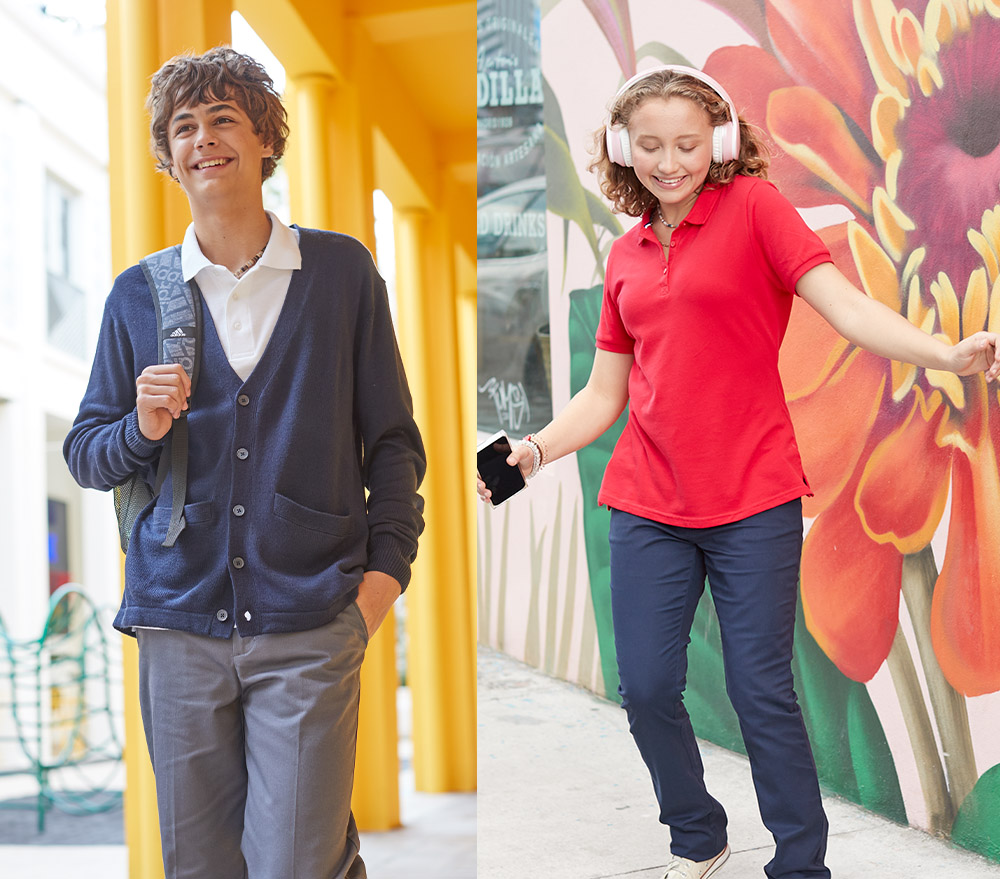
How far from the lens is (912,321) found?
2.37m

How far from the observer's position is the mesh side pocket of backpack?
1.53m

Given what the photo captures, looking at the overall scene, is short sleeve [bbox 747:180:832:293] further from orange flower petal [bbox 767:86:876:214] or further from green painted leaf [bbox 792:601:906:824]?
green painted leaf [bbox 792:601:906:824]

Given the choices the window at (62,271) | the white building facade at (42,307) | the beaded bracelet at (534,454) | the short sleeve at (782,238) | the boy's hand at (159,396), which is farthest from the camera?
the window at (62,271)

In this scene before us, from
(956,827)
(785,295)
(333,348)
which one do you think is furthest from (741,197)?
(956,827)

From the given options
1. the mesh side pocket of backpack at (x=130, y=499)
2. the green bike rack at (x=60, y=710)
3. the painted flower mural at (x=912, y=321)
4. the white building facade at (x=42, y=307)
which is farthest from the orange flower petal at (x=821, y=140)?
the white building facade at (x=42, y=307)

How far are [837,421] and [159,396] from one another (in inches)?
71.9

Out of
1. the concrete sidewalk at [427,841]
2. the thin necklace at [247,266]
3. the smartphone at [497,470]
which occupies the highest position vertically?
the thin necklace at [247,266]

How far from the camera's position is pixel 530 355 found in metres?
4.04

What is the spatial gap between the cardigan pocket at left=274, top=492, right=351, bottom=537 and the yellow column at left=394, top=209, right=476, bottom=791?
0.34 metres

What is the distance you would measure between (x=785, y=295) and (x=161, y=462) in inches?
43.6

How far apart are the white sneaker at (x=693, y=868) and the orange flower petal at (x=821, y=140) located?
156cm

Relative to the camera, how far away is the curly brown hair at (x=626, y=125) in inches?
68.0

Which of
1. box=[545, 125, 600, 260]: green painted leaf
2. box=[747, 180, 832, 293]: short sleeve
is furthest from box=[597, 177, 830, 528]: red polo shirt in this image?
box=[545, 125, 600, 260]: green painted leaf

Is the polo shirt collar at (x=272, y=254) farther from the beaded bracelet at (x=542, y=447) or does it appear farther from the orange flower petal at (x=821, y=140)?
the orange flower petal at (x=821, y=140)
